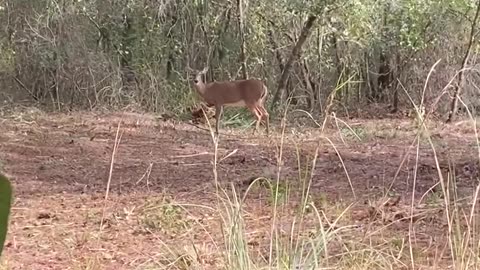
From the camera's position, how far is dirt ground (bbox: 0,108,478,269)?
3.72 meters

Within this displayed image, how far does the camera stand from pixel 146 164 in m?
6.96

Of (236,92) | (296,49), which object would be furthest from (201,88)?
(296,49)

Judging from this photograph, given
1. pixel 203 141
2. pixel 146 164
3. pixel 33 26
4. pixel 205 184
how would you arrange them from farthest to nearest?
pixel 33 26
pixel 203 141
pixel 146 164
pixel 205 184

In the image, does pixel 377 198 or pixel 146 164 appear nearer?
pixel 377 198

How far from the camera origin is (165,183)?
233 inches

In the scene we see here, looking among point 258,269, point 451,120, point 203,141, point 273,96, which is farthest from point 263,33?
point 258,269

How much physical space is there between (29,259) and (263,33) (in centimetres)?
985

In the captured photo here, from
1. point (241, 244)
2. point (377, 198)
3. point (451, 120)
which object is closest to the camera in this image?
point (241, 244)

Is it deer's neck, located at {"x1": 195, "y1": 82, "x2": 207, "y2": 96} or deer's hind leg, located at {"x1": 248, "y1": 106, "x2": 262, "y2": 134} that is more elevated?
deer's neck, located at {"x1": 195, "y1": 82, "x2": 207, "y2": 96}

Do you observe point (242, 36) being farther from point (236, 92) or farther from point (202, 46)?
point (236, 92)

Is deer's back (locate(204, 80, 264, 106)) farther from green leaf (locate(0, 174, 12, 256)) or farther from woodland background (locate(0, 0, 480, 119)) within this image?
green leaf (locate(0, 174, 12, 256))

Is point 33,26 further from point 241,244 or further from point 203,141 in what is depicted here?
point 241,244

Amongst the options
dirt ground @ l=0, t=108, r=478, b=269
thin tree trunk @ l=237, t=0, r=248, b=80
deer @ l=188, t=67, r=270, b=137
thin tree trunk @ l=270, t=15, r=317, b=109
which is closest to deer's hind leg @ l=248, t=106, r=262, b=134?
deer @ l=188, t=67, r=270, b=137

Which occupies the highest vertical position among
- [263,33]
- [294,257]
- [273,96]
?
[294,257]
